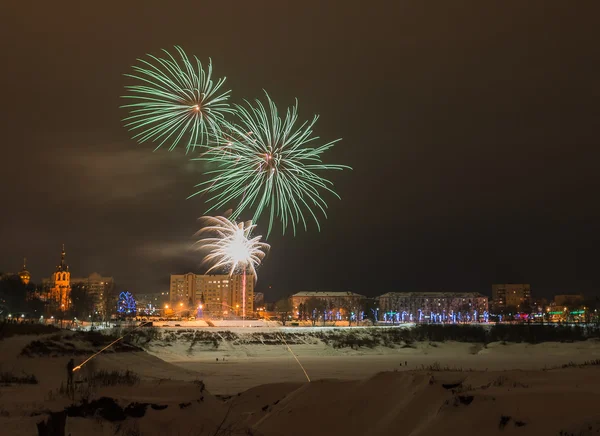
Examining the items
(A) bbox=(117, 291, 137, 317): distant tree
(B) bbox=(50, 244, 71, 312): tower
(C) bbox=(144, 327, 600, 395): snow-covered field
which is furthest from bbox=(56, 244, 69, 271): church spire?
(C) bbox=(144, 327, 600, 395): snow-covered field

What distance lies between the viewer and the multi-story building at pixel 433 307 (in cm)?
15875

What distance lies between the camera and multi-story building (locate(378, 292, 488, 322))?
521ft

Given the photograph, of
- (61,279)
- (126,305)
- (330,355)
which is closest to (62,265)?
(61,279)

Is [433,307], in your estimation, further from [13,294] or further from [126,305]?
[13,294]

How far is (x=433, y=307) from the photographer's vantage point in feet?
579

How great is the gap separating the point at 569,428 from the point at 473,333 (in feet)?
192

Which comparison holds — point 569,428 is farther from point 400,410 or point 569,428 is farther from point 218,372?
point 218,372

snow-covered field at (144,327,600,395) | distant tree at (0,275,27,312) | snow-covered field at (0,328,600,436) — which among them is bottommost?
snow-covered field at (144,327,600,395)

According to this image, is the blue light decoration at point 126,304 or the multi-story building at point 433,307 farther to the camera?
the multi-story building at point 433,307

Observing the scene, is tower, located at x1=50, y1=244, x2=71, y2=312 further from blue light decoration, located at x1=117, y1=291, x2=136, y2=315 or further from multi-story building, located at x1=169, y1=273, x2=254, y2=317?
blue light decoration, located at x1=117, y1=291, x2=136, y2=315

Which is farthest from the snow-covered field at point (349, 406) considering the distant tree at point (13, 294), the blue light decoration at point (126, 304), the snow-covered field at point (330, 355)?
the blue light decoration at point (126, 304)

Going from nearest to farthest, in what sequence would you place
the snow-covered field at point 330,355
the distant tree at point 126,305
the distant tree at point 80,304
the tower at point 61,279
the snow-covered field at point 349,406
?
the snow-covered field at point 349,406
the snow-covered field at point 330,355
the distant tree at point 80,304
the distant tree at point 126,305
the tower at point 61,279

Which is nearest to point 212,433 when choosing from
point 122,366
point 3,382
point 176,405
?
point 176,405

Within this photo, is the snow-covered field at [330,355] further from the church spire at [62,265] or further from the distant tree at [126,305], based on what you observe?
the church spire at [62,265]
